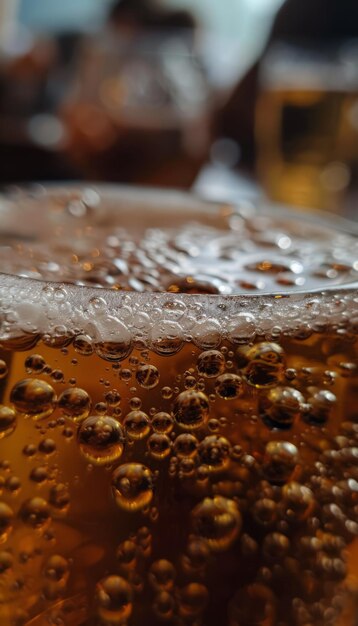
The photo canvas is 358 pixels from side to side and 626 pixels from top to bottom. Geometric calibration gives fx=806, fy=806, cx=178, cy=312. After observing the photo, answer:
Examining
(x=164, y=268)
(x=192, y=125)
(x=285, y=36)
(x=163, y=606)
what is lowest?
(x=163, y=606)

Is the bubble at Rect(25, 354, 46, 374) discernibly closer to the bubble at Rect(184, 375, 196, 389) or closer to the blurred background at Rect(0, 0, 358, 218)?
the bubble at Rect(184, 375, 196, 389)

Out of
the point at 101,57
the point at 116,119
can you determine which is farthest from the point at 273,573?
the point at 101,57

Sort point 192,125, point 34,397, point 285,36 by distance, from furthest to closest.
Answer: point 285,36 → point 192,125 → point 34,397

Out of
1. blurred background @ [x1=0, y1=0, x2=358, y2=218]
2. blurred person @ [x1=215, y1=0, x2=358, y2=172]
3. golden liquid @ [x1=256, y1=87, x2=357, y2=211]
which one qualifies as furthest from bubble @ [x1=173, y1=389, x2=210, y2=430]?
blurred person @ [x1=215, y1=0, x2=358, y2=172]

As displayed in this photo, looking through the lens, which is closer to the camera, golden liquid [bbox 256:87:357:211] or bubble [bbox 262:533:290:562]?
bubble [bbox 262:533:290:562]

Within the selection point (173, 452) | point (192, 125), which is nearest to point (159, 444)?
point (173, 452)

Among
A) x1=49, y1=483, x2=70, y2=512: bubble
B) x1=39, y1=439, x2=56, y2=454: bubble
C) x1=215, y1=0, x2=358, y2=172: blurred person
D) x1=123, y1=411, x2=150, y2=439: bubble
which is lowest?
x1=49, y1=483, x2=70, y2=512: bubble

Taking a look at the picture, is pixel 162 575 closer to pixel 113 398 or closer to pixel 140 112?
pixel 113 398

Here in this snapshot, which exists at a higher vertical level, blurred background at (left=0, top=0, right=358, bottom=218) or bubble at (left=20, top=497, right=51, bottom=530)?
blurred background at (left=0, top=0, right=358, bottom=218)
